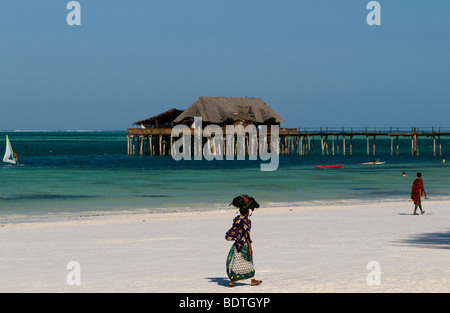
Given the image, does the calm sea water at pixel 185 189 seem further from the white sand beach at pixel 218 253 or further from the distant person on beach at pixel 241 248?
the distant person on beach at pixel 241 248

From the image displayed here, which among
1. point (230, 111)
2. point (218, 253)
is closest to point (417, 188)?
point (218, 253)

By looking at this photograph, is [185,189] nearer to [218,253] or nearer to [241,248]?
[218,253]

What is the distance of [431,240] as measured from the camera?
17.3 meters

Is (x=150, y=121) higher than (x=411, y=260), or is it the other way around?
(x=150, y=121)

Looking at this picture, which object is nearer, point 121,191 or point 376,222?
point 376,222

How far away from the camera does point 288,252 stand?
15.6m

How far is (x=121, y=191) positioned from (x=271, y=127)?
6046 centimetres

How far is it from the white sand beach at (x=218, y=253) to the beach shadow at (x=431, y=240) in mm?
24

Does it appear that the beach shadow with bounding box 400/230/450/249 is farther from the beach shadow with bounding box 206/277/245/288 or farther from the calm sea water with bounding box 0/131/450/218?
the calm sea water with bounding box 0/131/450/218

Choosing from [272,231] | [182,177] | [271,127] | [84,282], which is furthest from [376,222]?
[271,127]

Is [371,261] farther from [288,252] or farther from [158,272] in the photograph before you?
[158,272]

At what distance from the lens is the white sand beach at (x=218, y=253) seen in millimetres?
11969

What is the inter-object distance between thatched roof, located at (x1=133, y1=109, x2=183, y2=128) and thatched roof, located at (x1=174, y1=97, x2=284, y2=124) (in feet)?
7.70

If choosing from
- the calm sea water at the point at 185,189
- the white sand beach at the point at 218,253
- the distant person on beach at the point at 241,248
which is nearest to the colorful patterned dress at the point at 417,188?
the white sand beach at the point at 218,253
